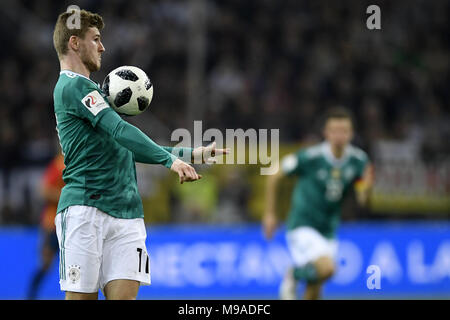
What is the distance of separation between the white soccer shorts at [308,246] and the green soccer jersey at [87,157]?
3.79 m

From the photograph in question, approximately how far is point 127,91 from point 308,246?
3.99 meters

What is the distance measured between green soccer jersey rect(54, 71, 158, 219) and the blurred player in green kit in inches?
143

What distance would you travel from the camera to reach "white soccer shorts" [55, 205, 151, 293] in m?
4.33

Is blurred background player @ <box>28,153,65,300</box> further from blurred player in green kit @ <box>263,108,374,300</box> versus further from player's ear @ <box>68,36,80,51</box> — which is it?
player's ear @ <box>68,36,80,51</box>

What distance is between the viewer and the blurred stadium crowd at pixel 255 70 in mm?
12805

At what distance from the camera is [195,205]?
12148 mm

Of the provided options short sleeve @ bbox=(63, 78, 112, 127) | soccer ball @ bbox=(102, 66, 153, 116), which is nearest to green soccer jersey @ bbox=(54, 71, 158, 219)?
short sleeve @ bbox=(63, 78, 112, 127)

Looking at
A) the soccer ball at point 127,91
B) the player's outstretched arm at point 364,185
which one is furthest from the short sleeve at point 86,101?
the player's outstretched arm at point 364,185

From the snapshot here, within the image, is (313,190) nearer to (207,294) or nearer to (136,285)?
(207,294)

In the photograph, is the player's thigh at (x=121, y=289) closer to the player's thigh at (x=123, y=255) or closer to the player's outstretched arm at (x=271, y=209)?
the player's thigh at (x=123, y=255)

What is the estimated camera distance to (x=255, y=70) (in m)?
14.5
